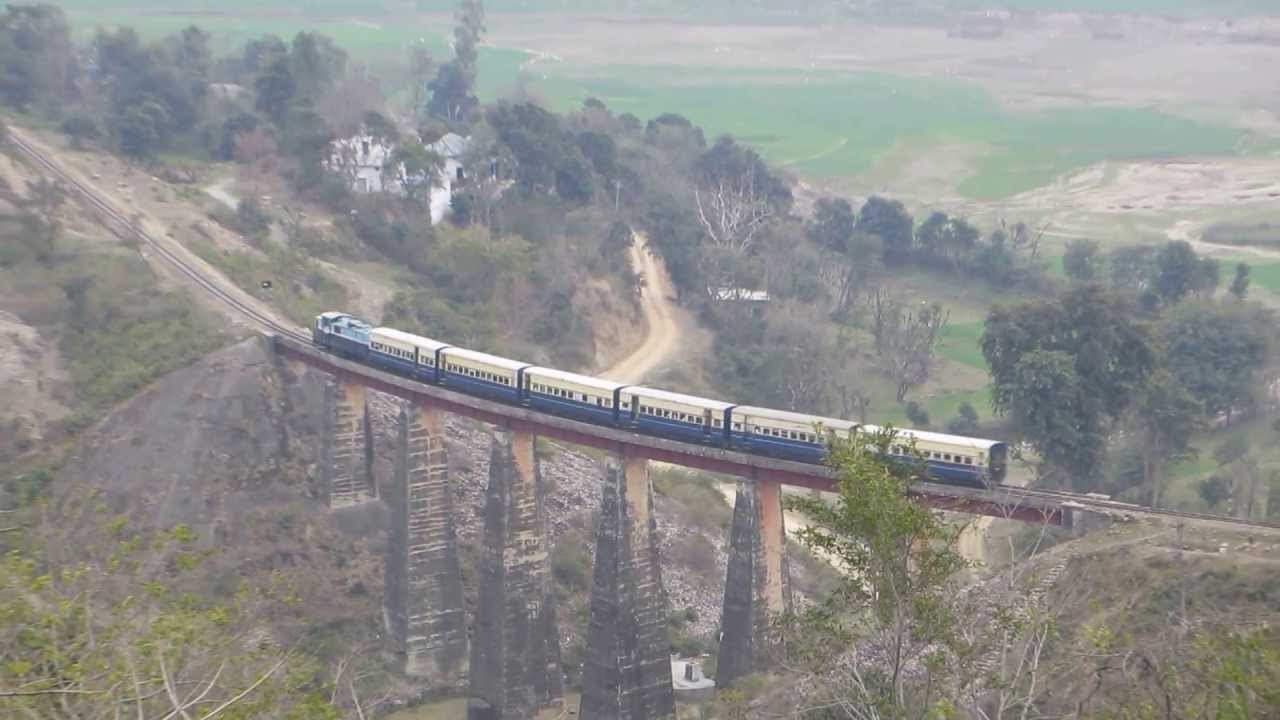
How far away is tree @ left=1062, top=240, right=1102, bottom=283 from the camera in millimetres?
75438

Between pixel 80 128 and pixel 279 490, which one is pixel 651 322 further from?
pixel 279 490

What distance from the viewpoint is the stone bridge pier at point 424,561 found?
41.3m

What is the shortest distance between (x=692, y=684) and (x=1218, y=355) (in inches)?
1130

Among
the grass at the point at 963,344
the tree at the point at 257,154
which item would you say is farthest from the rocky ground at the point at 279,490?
the tree at the point at 257,154

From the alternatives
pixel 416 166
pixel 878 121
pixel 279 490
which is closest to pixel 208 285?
pixel 279 490

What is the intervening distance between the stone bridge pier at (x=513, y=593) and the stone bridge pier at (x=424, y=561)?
8.97 ft

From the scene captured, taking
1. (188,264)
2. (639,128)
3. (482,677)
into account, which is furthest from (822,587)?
(639,128)

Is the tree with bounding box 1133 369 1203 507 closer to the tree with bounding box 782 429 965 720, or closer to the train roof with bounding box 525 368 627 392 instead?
the train roof with bounding box 525 368 627 392

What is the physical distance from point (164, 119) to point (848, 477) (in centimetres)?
6611

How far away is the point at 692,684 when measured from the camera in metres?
40.8

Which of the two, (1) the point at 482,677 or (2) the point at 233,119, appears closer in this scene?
(1) the point at 482,677

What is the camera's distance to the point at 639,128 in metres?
99.7

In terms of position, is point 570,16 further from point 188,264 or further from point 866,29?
point 188,264

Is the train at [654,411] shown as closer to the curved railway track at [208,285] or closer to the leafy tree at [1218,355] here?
the curved railway track at [208,285]
